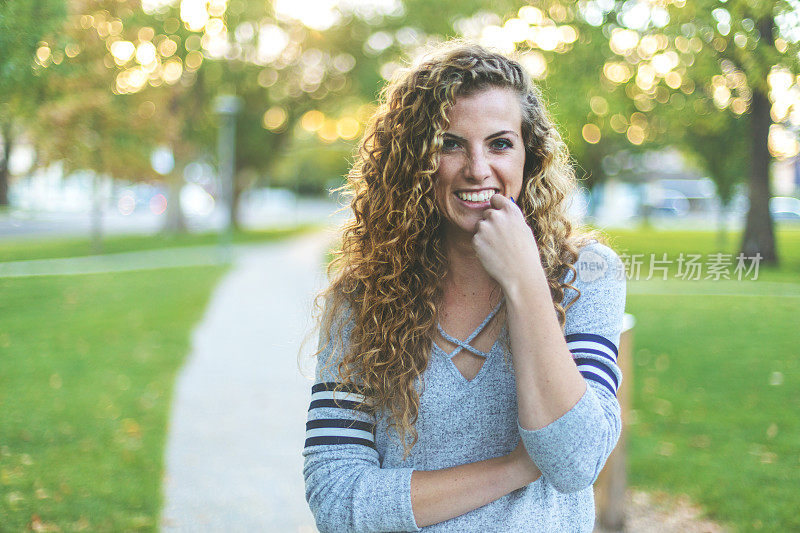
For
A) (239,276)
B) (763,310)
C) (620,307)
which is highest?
(620,307)

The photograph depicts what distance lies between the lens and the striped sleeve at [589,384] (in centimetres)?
144

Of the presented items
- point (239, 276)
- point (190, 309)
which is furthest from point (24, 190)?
point (190, 309)

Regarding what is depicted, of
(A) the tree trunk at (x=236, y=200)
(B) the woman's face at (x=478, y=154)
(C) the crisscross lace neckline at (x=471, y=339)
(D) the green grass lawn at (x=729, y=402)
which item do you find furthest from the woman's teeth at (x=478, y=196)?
(A) the tree trunk at (x=236, y=200)

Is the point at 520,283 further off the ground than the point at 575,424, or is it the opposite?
the point at 520,283

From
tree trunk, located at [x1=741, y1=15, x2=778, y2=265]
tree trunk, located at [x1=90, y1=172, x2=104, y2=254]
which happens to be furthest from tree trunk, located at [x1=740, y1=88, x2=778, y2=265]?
tree trunk, located at [x1=90, y1=172, x2=104, y2=254]

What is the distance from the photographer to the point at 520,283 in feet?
4.88

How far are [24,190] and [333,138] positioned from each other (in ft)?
78.8

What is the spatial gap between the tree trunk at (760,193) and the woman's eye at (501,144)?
8.91 feet

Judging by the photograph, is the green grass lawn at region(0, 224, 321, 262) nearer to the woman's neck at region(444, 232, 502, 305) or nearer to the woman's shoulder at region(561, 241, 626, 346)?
the woman's neck at region(444, 232, 502, 305)

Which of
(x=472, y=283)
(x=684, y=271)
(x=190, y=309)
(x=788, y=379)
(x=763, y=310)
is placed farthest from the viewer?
(x=190, y=309)

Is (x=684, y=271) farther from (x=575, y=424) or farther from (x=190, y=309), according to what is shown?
(x=190, y=309)

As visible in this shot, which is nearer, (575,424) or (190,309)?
(575,424)

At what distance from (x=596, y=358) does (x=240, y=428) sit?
4674 millimetres

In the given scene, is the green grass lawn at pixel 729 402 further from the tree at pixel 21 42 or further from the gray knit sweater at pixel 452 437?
the tree at pixel 21 42
